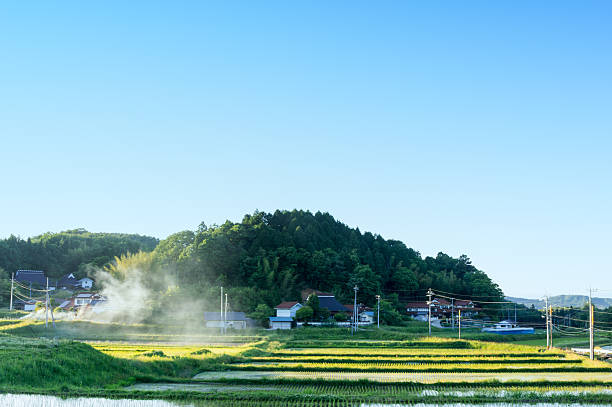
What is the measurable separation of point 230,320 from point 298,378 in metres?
26.5

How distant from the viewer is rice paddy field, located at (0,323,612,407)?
44.3 feet

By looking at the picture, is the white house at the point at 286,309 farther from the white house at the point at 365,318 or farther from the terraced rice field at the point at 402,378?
the terraced rice field at the point at 402,378

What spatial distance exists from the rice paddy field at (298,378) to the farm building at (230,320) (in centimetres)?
1830

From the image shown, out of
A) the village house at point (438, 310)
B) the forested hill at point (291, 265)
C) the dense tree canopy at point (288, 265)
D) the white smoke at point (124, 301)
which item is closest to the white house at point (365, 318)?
the dense tree canopy at point (288, 265)

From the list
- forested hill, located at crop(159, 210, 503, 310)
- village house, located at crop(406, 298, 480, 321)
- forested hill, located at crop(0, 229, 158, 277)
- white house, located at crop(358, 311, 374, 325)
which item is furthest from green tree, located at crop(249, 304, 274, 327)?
forested hill, located at crop(0, 229, 158, 277)

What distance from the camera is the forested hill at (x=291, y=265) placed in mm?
51750

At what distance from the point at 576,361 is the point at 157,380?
16.9 metres

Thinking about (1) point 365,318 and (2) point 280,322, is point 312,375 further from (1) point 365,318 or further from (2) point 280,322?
(1) point 365,318

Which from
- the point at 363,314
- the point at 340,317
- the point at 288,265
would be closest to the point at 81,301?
the point at 288,265

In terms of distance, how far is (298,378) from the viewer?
664 inches

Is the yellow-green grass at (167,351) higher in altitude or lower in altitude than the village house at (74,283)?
lower

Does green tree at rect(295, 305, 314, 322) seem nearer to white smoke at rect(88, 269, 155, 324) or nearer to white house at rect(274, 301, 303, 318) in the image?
white house at rect(274, 301, 303, 318)

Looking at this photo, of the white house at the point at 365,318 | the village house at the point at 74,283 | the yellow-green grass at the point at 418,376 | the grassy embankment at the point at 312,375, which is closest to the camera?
the grassy embankment at the point at 312,375

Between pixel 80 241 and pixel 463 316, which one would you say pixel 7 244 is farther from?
pixel 463 316
